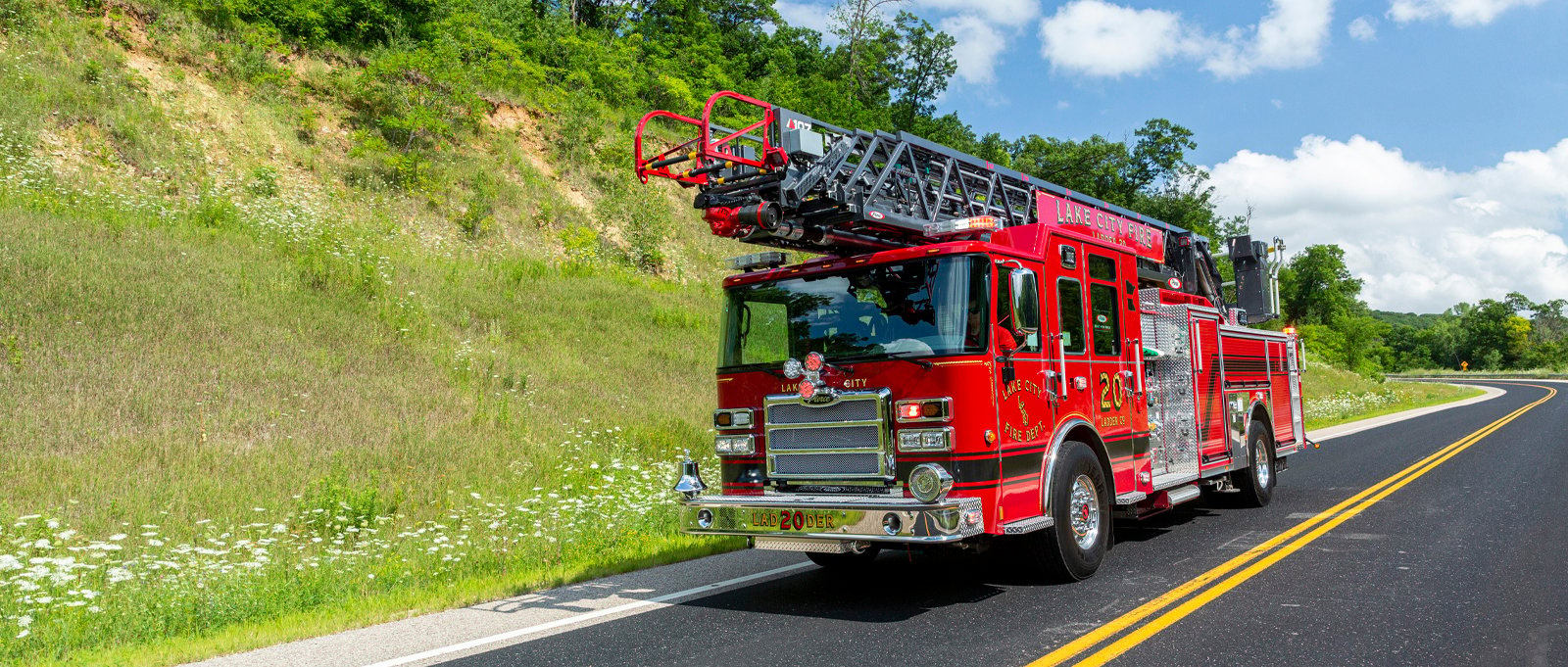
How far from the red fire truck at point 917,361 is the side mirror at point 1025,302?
2 centimetres

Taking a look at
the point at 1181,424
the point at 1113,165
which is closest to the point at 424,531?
the point at 1181,424

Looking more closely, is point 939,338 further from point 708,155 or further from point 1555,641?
point 1555,641

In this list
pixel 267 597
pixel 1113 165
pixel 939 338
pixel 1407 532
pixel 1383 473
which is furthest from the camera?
pixel 1113 165

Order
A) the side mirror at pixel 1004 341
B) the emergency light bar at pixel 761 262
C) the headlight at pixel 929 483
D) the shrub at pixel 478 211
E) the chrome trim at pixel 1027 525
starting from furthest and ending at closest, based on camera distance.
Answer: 1. the shrub at pixel 478 211
2. the emergency light bar at pixel 761 262
3. the side mirror at pixel 1004 341
4. the chrome trim at pixel 1027 525
5. the headlight at pixel 929 483

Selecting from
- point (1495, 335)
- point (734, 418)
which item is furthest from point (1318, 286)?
point (734, 418)

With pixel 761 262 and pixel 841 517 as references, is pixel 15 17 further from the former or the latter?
pixel 841 517

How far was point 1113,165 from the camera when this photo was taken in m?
55.5

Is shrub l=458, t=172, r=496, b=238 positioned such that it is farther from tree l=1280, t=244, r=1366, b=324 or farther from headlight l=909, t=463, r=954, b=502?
tree l=1280, t=244, r=1366, b=324

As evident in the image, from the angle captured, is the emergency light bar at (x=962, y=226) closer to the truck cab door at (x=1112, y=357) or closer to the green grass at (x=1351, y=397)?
the truck cab door at (x=1112, y=357)

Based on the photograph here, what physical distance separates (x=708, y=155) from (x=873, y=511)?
3124 mm

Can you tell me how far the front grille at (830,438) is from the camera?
6574mm

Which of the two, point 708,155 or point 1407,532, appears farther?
point 1407,532

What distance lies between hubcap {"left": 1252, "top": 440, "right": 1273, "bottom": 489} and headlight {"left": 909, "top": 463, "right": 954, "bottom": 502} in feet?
21.8

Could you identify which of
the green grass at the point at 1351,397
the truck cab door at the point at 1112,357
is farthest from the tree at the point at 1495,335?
the truck cab door at the point at 1112,357
